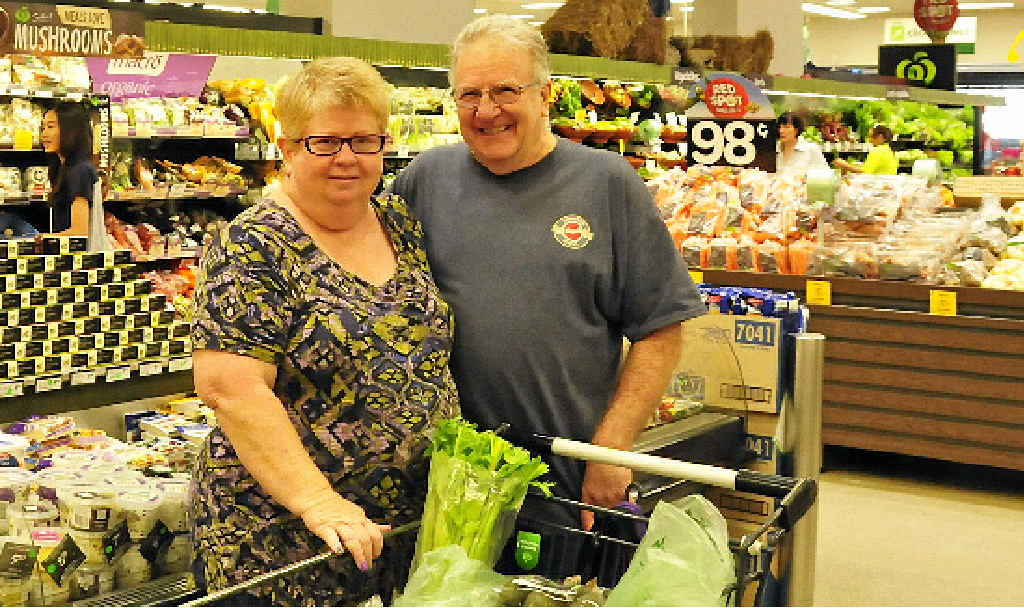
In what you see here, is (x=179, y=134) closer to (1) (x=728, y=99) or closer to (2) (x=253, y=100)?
(2) (x=253, y=100)

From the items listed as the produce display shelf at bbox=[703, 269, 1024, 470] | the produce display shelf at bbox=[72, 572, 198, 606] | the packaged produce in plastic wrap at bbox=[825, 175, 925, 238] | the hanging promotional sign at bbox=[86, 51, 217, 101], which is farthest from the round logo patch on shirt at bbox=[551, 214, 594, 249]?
the packaged produce in plastic wrap at bbox=[825, 175, 925, 238]

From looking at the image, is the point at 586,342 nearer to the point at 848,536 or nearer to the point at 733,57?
the point at 848,536

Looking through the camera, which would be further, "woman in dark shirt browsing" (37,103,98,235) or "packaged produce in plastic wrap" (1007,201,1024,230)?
"packaged produce in plastic wrap" (1007,201,1024,230)

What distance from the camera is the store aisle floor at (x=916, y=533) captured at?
4.83 metres

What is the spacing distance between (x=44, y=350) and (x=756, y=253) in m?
3.85

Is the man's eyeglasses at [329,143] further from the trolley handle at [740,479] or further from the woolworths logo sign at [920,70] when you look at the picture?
the woolworths logo sign at [920,70]

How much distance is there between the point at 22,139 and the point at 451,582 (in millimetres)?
4485

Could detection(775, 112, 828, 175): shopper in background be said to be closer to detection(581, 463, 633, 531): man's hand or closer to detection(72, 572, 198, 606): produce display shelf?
detection(581, 463, 633, 531): man's hand

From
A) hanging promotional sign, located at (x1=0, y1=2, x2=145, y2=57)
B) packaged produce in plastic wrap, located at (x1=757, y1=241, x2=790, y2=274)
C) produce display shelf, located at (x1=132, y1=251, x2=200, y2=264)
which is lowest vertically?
produce display shelf, located at (x1=132, y1=251, x2=200, y2=264)

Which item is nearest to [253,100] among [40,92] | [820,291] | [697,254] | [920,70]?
[40,92]

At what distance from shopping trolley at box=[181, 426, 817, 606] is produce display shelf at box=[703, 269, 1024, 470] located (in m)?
4.28

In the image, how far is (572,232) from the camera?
249 centimetres

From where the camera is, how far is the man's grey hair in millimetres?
2383

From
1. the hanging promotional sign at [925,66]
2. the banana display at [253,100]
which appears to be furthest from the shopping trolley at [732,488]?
the hanging promotional sign at [925,66]
